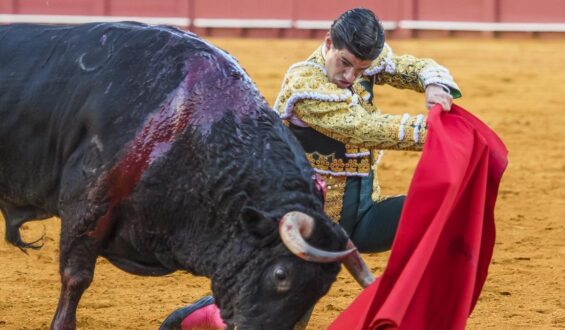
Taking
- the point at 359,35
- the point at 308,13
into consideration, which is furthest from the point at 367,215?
the point at 308,13

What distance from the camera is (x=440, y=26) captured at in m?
14.6

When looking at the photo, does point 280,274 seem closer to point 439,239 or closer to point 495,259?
point 439,239

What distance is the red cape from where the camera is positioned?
11.4ft

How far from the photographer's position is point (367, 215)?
3951 mm

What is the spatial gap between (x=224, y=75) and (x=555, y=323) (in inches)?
71.9

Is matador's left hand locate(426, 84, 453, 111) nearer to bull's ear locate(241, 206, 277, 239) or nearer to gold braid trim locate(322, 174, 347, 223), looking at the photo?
gold braid trim locate(322, 174, 347, 223)

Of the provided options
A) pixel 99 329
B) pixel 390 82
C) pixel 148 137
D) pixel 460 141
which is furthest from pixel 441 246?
pixel 99 329

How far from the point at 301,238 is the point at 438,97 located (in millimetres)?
798

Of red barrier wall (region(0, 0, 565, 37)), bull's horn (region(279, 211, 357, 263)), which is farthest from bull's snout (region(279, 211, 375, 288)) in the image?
red barrier wall (region(0, 0, 565, 37))

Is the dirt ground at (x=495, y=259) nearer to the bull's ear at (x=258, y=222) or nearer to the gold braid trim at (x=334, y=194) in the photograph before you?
the gold braid trim at (x=334, y=194)

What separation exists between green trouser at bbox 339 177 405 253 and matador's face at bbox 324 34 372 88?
0.38m

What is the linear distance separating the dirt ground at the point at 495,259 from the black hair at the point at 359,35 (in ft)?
4.66

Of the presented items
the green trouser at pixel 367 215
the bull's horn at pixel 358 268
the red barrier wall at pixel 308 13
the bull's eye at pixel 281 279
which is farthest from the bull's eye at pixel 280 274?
the red barrier wall at pixel 308 13

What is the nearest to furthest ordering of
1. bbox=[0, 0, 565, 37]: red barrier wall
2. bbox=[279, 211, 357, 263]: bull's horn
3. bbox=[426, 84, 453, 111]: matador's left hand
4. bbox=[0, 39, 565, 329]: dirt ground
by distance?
bbox=[279, 211, 357, 263]: bull's horn < bbox=[426, 84, 453, 111]: matador's left hand < bbox=[0, 39, 565, 329]: dirt ground < bbox=[0, 0, 565, 37]: red barrier wall
